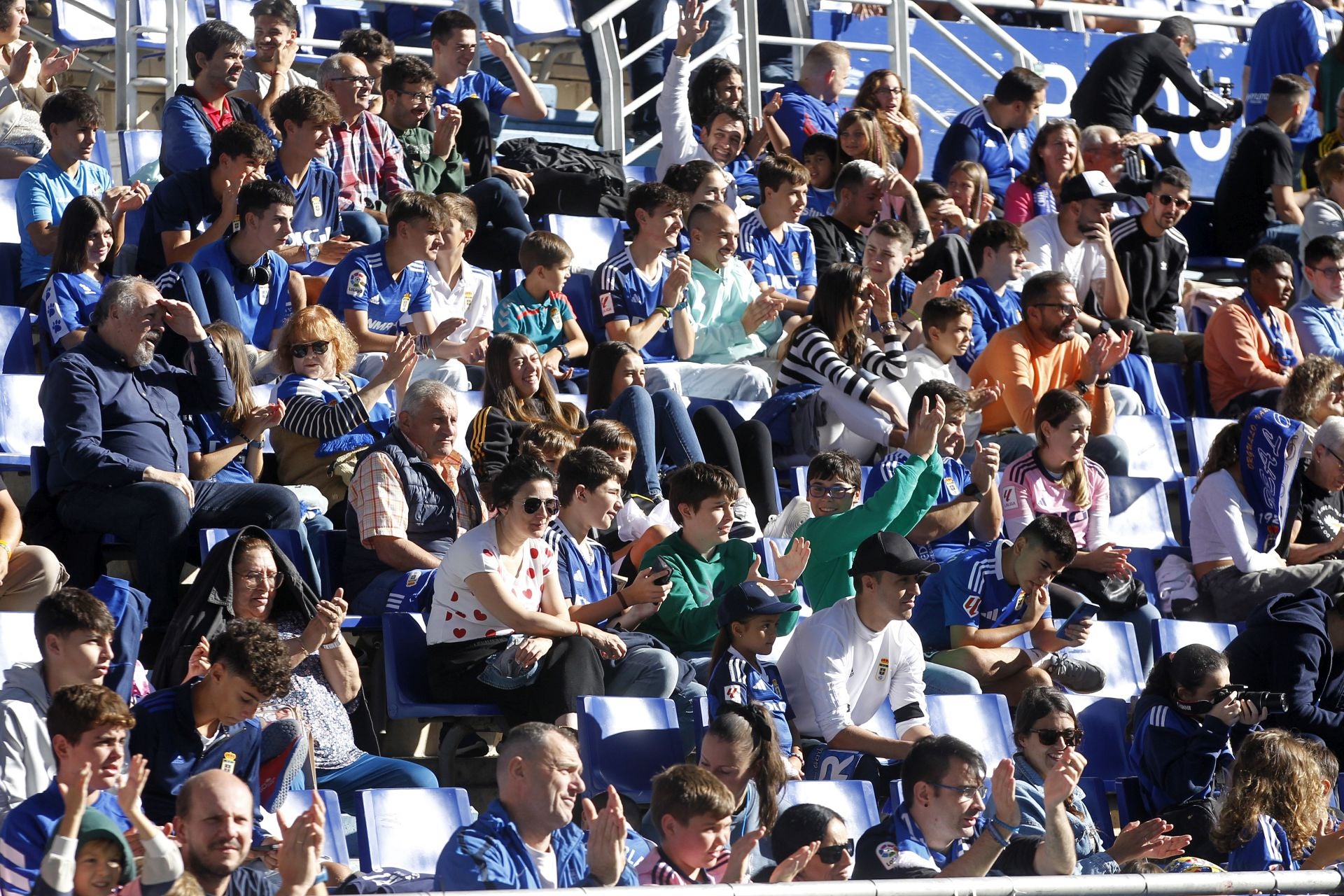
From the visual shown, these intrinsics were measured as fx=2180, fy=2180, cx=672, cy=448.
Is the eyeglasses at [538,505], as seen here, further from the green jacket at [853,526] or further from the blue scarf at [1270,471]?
the blue scarf at [1270,471]

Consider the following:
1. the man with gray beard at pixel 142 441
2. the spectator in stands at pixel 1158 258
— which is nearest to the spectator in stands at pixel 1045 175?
the spectator in stands at pixel 1158 258

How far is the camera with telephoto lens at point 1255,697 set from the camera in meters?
6.00

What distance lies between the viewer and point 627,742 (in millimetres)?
5422

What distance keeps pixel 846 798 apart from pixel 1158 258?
177 inches

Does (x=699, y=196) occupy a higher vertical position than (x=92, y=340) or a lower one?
lower

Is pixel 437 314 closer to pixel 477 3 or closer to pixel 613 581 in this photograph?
pixel 613 581

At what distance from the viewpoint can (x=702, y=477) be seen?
5.96m

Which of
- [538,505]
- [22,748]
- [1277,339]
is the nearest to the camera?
[22,748]

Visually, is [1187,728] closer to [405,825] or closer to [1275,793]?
[1275,793]

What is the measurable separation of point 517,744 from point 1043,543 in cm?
242

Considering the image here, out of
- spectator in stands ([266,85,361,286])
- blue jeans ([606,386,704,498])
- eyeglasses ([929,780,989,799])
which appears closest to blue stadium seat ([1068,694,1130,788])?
eyeglasses ([929,780,989,799])

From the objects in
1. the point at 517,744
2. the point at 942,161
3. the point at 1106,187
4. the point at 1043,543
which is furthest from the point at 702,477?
the point at 942,161

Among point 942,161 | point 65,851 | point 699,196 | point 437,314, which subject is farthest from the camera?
point 942,161

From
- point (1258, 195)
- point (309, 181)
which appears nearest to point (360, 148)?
point (309, 181)
